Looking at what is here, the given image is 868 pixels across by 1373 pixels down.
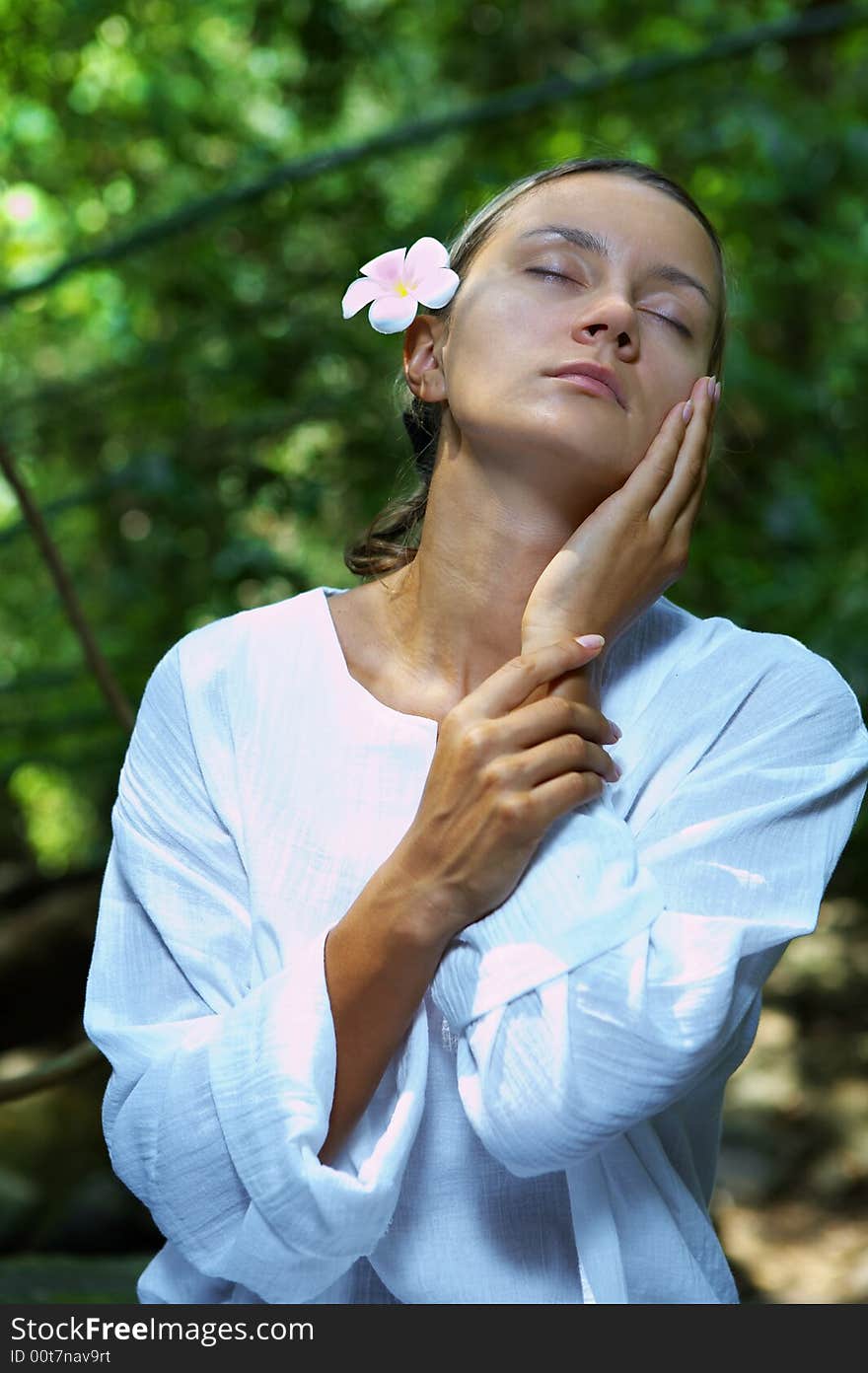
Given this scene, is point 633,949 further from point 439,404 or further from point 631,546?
point 439,404

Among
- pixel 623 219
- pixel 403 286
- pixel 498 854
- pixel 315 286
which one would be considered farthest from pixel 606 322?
pixel 315 286

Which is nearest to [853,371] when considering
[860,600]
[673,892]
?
[860,600]

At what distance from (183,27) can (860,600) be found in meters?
2.67

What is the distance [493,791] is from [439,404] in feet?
1.92

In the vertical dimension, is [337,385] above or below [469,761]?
below

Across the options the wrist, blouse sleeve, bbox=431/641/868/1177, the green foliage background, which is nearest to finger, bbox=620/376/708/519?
blouse sleeve, bbox=431/641/868/1177

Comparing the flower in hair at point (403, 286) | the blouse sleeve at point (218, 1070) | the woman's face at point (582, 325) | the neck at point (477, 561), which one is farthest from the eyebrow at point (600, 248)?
the blouse sleeve at point (218, 1070)

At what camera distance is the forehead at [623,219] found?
1455mm

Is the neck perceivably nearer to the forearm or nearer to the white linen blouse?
the white linen blouse

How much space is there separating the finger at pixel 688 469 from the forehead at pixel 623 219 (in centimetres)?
14

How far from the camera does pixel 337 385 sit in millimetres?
3600

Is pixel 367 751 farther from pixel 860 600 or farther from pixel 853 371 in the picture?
pixel 853 371

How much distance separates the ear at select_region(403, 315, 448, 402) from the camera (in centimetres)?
161

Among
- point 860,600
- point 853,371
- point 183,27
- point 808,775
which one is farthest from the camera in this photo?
point 183,27
